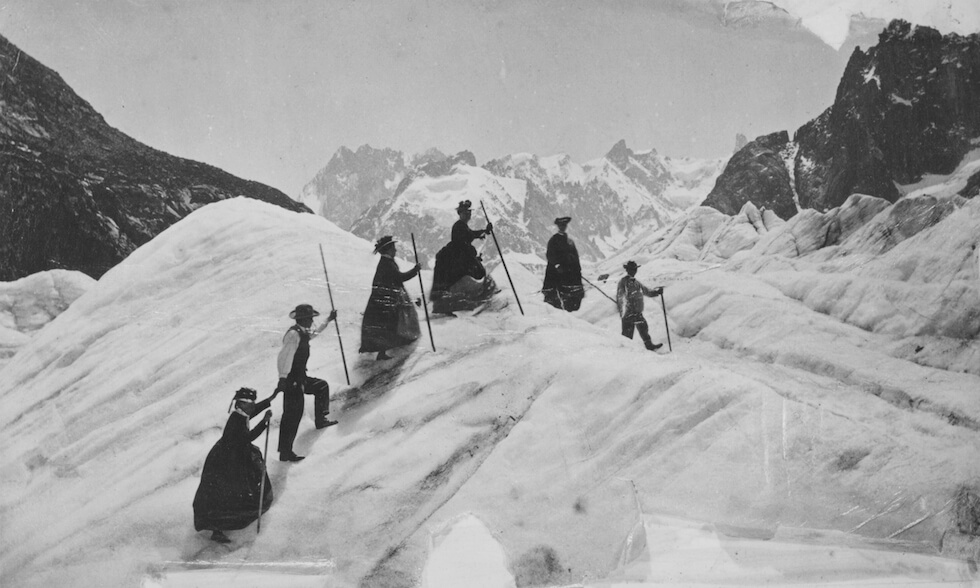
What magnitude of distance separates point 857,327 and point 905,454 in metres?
1.89

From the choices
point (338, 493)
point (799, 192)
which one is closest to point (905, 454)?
point (338, 493)

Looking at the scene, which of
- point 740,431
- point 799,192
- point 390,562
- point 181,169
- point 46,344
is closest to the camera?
point 390,562

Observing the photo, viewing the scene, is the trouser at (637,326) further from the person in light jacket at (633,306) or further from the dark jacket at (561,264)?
the dark jacket at (561,264)

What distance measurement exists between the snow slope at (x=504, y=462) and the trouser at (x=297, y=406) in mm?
156

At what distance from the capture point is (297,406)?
173 inches

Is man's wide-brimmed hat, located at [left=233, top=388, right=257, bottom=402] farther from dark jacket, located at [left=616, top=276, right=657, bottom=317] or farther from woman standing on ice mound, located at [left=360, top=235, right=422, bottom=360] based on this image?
dark jacket, located at [left=616, top=276, right=657, bottom=317]

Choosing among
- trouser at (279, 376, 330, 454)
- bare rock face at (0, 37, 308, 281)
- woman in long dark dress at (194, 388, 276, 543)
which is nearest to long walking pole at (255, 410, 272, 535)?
woman in long dark dress at (194, 388, 276, 543)

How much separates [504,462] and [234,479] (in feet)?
6.64

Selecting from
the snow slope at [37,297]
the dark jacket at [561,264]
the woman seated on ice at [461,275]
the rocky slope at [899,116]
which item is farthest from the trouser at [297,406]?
the rocky slope at [899,116]

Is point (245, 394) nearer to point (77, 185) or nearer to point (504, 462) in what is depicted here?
point (504, 462)

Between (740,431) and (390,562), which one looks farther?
(740,431)

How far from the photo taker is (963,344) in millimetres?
4887

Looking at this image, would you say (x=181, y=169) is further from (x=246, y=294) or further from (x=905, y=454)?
(x=905, y=454)

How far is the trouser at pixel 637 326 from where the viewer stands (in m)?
6.09
